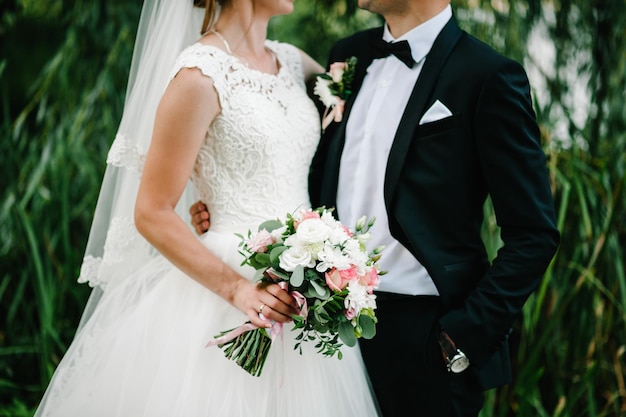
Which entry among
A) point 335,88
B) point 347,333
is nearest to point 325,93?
point 335,88

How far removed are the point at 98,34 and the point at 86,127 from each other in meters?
0.66

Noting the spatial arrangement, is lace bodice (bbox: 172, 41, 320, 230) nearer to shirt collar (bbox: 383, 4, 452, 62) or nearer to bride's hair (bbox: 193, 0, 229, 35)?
bride's hair (bbox: 193, 0, 229, 35)

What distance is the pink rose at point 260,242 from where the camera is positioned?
166 cm

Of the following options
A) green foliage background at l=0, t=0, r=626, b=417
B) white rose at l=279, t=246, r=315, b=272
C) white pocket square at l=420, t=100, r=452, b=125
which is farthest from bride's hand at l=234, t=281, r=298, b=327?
Result: green foliage background at l=0, t=0, r=626, b=417

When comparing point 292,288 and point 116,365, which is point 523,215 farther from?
point 116,365

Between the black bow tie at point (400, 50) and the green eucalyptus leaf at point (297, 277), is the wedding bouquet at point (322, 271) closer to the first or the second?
the green eucalyptus leaf at point (297, 277)

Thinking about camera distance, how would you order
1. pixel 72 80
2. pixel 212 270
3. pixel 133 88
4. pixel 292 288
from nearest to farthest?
pixel 292 288 → pixel 212 270 → pixel 133 88 → pixel 72 80

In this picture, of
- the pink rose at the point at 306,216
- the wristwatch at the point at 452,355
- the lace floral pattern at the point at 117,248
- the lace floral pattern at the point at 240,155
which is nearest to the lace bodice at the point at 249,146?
the lace floral pattern at the point at 240,155

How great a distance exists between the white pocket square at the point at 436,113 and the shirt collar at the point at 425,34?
23cm

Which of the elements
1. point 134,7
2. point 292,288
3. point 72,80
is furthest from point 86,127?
point 292,288

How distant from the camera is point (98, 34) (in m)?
3.64

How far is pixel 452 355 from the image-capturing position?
74.1 inches

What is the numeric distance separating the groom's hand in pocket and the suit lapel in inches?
24.9

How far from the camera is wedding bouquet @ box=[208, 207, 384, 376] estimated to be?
1.59 meters
